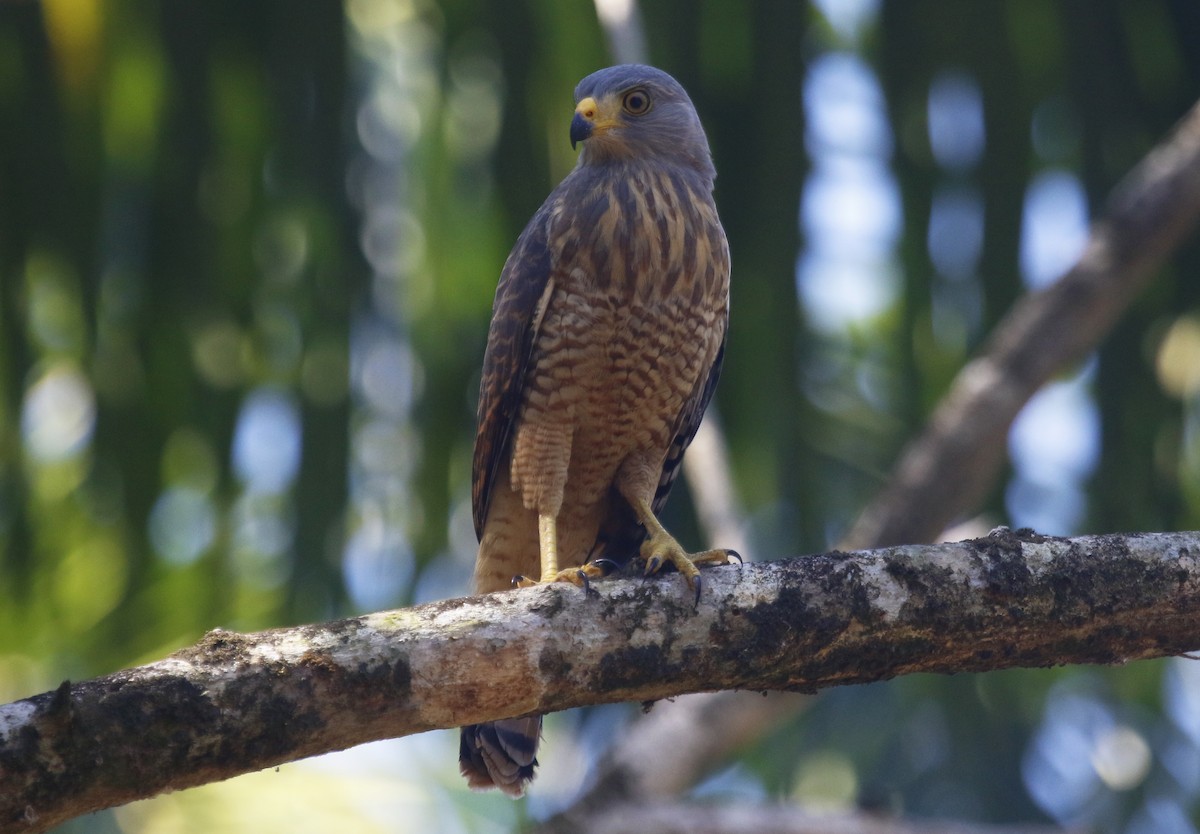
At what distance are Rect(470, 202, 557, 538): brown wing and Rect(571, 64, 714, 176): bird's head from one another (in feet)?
1.07

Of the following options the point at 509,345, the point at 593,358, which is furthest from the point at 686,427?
the point at 509,345

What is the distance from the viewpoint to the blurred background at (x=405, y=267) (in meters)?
5.47

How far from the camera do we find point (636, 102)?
4.72m

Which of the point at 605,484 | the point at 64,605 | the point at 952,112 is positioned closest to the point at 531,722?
the point at 605,484

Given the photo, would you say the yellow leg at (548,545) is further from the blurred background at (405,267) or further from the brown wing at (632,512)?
the blurred background at (405,267)

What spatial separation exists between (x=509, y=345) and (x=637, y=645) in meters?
1.71

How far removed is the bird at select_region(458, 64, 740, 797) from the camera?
13.7ft

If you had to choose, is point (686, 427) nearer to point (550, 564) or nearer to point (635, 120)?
point (550, 564)

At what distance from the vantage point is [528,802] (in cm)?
743

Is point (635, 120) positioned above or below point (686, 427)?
above

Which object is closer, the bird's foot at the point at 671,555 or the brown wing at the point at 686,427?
the bird's foot at the point at 671,555

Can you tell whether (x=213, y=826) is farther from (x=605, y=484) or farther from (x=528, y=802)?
Result: (x=605, y=484)

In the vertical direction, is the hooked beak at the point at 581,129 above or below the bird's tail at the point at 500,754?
above

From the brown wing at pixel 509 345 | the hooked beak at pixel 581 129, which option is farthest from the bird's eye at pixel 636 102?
the brown wing at pixel 509 345
